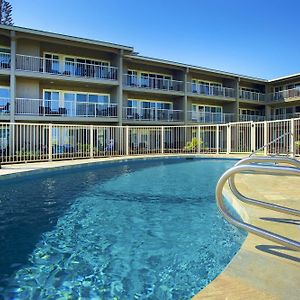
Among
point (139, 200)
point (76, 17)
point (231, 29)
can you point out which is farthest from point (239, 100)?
point (139, 200)

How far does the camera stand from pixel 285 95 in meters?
29.6

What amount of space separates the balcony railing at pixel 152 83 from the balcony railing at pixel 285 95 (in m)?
11.2

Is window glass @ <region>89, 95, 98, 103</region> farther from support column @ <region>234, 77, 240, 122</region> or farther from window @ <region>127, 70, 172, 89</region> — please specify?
support column @ <region>234, 77, 240, 122</region>

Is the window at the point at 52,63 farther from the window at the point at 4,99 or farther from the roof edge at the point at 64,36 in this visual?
the window at the point at 4,99

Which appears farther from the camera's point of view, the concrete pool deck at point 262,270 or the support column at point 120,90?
the support column at point 120,90

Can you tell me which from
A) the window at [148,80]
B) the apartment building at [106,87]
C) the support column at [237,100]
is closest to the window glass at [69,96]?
the apartment building at [106,87]

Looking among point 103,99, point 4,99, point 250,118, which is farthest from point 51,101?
point 250,118

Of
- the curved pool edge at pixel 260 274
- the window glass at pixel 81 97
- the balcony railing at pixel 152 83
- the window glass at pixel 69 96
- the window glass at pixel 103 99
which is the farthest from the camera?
the balcony railing at pixel 152 83

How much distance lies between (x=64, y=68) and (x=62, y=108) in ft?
9.99

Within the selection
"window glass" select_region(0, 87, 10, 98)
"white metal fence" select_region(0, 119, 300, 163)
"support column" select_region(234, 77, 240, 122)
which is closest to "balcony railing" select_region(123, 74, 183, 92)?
"white metal fence" select_region(0, 119, 300, 163)

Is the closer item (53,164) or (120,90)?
(53,164)

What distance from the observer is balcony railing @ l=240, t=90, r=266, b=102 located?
29.6 meters

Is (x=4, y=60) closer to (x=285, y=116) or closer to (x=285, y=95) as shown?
(x=285, y=95)

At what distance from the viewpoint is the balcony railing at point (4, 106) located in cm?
1858
